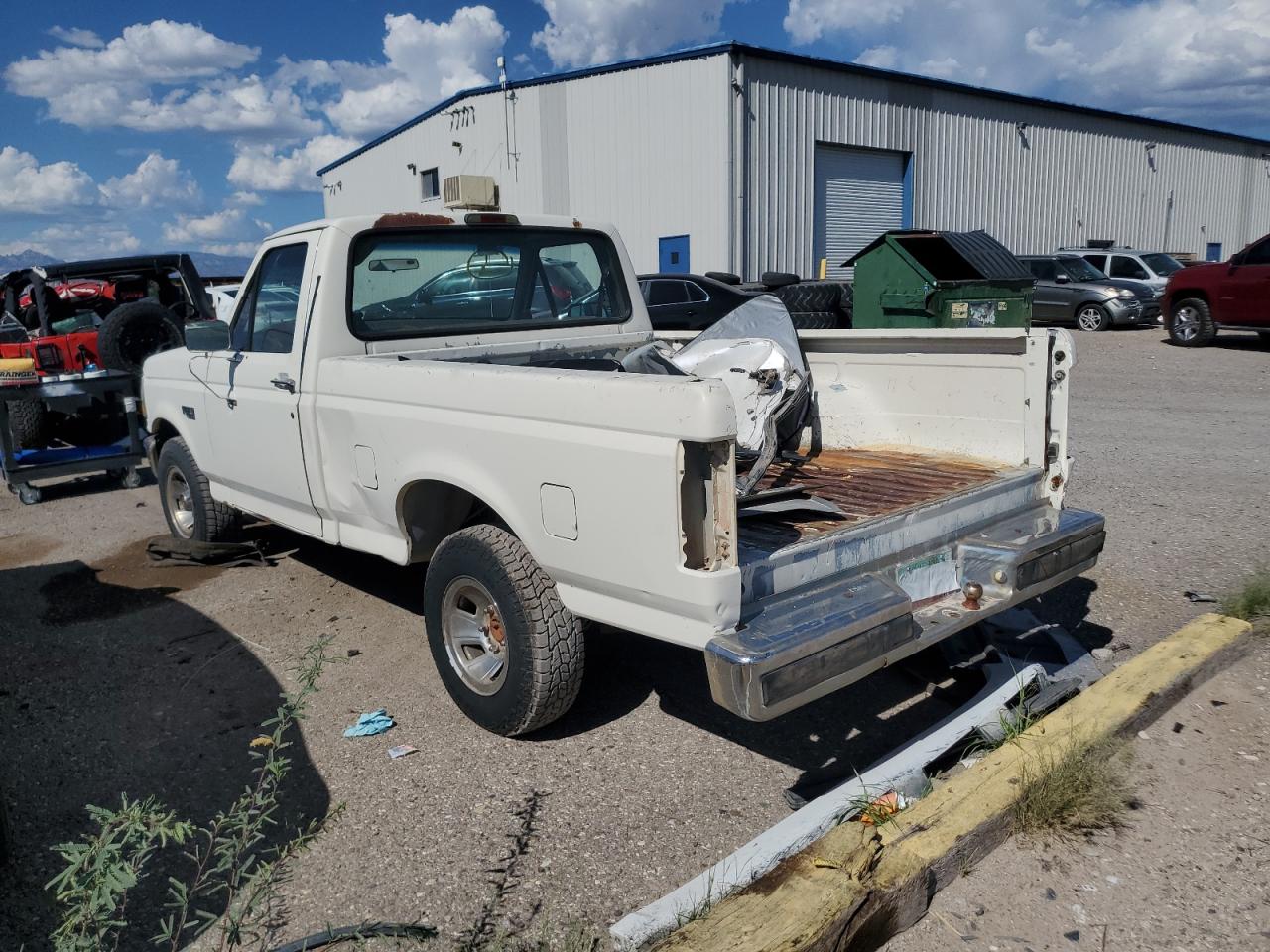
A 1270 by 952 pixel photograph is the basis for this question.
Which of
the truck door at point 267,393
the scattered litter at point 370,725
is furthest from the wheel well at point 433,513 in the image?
the truck door at point 267,393

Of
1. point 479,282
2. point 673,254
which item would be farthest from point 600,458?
point 673,254

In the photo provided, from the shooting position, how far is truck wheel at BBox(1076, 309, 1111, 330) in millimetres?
19344

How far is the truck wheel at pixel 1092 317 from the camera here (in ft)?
63.5

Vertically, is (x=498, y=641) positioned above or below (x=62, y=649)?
above

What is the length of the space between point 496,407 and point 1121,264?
20423 millimetres

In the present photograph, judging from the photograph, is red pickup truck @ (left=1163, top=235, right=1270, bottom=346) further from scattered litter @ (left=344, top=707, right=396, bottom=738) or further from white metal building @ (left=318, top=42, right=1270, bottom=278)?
scattered litter @ (left=344, top=707, right=396, bottom=738)

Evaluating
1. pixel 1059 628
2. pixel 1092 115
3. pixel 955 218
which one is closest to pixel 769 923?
pixel 1059 628

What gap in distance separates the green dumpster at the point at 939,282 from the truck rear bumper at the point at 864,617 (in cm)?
530

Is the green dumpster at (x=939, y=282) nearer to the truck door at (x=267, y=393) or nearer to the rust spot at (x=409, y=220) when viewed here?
the rust spot at (x=409, y=220)

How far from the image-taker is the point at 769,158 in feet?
64.7

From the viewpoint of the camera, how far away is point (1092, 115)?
27.5m

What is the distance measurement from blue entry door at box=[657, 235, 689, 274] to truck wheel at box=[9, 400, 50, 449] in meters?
13.3

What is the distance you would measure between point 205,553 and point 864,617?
4.59 metres

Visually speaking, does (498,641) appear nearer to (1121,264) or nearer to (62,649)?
(62,649)
